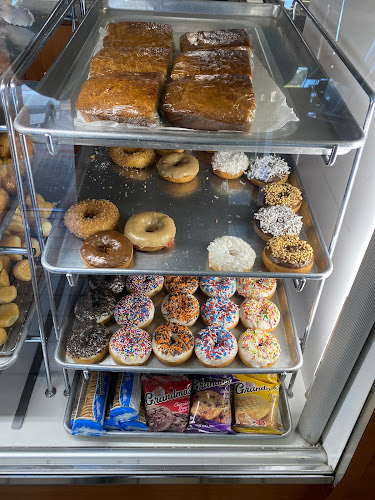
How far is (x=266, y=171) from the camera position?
1.83 metres

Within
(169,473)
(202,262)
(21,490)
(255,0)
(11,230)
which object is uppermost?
(255,0)

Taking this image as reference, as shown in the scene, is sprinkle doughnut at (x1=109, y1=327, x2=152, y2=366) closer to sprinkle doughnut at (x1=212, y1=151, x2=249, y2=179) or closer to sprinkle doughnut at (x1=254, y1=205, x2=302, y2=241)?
sprinkle doughnut at (x1=254, y1=205, x2=302, y2=241)

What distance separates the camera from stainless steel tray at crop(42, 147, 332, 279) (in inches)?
60.8

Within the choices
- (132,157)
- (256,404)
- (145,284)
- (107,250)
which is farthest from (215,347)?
(132,157)

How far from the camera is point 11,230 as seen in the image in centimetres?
185

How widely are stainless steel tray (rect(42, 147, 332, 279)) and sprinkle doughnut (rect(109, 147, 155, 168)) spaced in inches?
1.0

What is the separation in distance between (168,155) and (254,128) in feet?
1.77

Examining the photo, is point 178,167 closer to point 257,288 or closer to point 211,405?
point 257,288

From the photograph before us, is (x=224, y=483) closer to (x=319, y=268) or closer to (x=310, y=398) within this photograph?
(x=310, y=398)

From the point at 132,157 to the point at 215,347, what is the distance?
760 mm

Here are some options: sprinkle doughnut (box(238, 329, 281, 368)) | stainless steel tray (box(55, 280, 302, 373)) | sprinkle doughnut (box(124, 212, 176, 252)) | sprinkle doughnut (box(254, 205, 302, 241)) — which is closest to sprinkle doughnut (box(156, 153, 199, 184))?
sprinkle doughnut (box(124, 212, 176, 252))

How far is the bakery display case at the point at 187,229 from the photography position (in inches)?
59.1

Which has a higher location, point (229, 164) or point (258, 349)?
point (229, 164)


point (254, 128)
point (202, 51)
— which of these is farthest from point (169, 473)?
point (202, 51)
